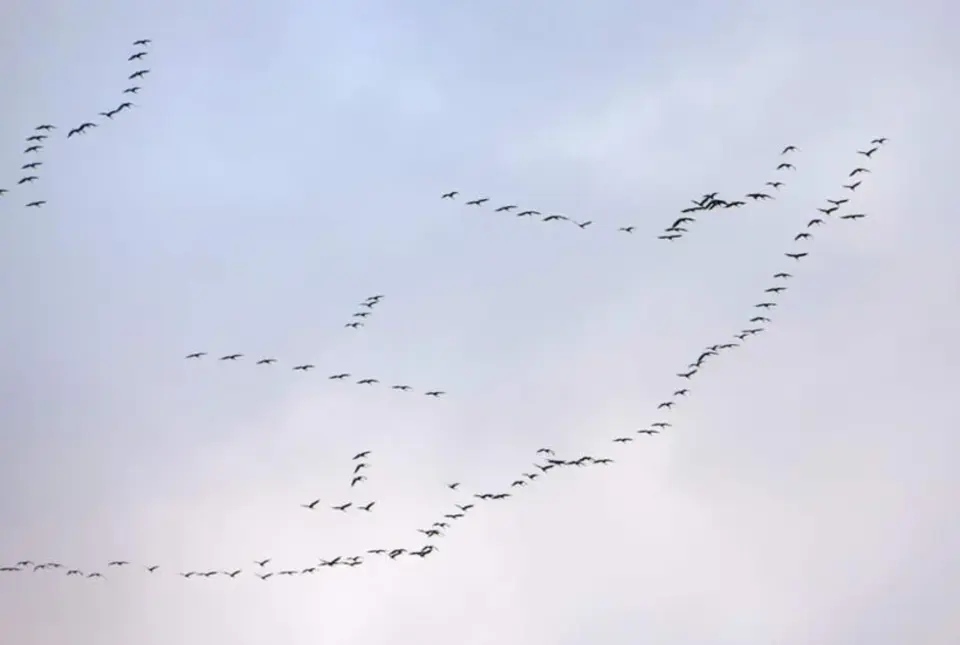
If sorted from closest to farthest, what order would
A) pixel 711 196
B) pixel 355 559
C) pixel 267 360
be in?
pixel 711 196 < pixel 267 360 < pixel 355 559

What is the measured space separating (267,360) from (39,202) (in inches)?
874

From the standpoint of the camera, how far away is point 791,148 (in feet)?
455

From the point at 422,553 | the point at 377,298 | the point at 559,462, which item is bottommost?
the point at 422,553

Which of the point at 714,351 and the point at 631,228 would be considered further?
the point at 714,351

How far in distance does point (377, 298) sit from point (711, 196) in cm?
3269

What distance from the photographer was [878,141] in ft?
472

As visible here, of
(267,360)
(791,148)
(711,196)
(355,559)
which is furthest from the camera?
(355,559)

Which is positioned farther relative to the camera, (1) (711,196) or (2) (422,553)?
(2) (422,553)

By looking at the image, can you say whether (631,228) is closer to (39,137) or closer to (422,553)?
(422,553)

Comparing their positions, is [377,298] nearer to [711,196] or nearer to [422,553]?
[422,553]

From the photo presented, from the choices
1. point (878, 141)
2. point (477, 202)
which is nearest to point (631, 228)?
point (477, 202)

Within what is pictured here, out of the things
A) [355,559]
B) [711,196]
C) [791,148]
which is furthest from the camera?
[355,559]

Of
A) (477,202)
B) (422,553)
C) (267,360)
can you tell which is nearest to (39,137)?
(267,360)

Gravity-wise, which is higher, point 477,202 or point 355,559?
point 477,202
